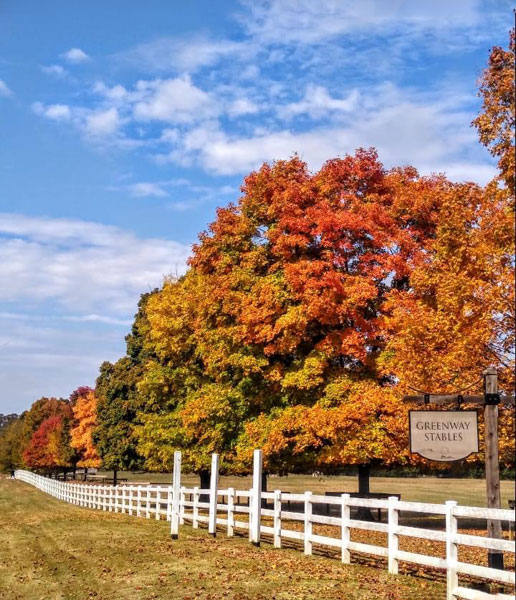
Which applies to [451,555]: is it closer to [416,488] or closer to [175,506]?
[175,506]

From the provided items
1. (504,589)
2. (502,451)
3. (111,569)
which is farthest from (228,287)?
(504,589)

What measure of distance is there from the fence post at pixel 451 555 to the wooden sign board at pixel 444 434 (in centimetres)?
81

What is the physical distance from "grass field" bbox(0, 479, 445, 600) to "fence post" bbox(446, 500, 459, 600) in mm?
356

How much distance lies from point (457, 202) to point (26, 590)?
578 inches

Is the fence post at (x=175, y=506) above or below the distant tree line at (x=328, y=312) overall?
below

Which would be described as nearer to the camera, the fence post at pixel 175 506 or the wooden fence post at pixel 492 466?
the wooden fence post at pixel 492 466

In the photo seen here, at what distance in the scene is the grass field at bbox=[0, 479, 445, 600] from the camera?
12211 mm

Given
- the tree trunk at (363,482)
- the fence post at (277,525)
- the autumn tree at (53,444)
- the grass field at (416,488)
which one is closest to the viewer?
the fence post at (277,525)

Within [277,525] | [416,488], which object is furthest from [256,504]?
[416,488]

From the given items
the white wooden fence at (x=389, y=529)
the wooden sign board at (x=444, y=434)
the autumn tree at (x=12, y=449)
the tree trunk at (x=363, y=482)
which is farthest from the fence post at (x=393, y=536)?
the autumn tree at (x=12, y=449)

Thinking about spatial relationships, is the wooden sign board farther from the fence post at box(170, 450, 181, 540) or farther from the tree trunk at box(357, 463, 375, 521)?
the tree trunk at box(357, 463, 375, 521)

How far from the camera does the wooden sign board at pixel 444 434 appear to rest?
12.4 meters

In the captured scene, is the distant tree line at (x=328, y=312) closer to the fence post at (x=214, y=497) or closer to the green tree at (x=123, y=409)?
the fence post at (x=214, y=497)

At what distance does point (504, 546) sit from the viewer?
10.4m
